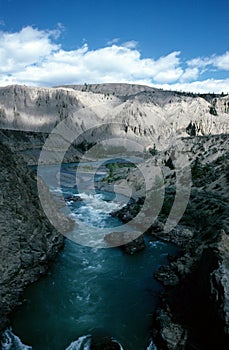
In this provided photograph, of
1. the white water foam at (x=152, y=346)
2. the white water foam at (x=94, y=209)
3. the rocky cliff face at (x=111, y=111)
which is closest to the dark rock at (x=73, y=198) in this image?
the white water foam at (x=94, y=209)

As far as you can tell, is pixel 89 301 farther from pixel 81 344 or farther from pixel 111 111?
pixel 111 111

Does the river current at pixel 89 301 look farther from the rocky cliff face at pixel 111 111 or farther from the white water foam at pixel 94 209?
the rocky cliff face at pixel 111 111

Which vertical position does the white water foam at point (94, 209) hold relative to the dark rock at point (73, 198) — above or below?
above

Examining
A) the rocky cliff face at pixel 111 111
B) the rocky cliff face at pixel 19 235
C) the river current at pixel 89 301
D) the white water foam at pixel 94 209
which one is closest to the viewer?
the river current at pixel 89 301

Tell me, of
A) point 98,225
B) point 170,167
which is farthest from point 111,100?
point 98,225

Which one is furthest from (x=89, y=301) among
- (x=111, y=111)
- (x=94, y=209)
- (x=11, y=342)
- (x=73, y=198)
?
(x=111, y=111)

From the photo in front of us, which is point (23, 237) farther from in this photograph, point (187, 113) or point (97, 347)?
point (187, 113)

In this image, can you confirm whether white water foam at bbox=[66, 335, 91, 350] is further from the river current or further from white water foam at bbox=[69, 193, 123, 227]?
white water foam at bbox=[69, 193, 123, 227]

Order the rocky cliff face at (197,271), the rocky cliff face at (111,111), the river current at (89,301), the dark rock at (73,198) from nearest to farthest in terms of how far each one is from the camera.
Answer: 1. the rocky cliff face at (197,271)
2. the river current at (89,301)
3. the dark rock at (73,198)
4. the rocky cliff face at (111,111)
